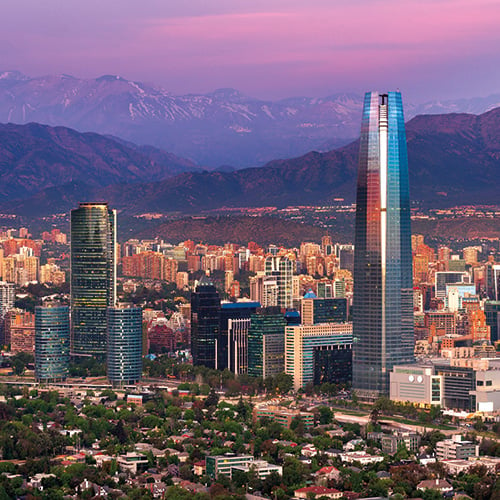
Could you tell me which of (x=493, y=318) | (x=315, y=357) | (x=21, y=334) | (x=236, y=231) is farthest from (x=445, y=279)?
(x=236, y=231)

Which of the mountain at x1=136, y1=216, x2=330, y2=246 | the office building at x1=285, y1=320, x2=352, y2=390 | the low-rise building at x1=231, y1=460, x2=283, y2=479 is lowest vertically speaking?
the low-rise building at x1=231, y1=460, x2=283, y2=479

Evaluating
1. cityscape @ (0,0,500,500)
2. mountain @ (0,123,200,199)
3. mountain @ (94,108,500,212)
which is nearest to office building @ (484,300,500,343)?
cityscape @ (0,0,500,500)

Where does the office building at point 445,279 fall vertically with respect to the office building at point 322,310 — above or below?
above

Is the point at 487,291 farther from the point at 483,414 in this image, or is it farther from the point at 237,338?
the point at 483,414

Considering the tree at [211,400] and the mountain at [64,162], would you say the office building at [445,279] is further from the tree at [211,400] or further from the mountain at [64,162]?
the mountain at [64,162]

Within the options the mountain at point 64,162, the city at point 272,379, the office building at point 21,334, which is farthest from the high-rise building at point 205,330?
the mountain at point 64,162

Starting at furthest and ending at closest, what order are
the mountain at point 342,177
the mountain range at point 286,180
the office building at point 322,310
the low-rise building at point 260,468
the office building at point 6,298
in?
the mountain range at point 286,180 < the mountain at point 342,177 < the office building at point 6,298 < the office building at point 322,310 < the low-rise building at point 260,468

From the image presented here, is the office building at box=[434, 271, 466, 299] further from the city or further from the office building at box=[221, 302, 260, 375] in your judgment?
the office building at box=[221, 302, 260, 375]
